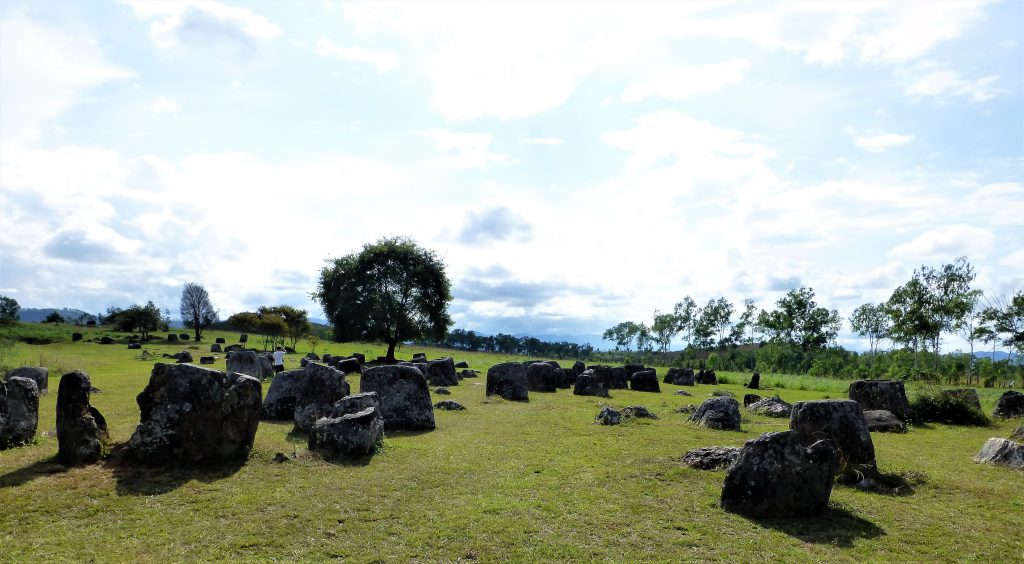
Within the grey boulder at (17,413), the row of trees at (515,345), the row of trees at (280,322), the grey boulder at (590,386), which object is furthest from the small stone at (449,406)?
the row of trees at (515,345)

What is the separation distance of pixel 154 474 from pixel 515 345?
420ft

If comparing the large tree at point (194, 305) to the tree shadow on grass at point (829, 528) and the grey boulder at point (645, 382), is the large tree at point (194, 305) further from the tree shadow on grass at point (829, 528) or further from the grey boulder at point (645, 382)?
the tree shadow on grass at point (829, 528)

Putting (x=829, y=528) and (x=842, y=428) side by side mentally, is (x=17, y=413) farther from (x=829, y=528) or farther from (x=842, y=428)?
(x=842, y=428)

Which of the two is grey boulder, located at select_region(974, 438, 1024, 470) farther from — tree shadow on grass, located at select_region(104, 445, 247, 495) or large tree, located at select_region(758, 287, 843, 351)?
large tree, located at select_region(758, 287, 843, 351)

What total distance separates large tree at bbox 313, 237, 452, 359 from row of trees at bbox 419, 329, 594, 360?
70.6m

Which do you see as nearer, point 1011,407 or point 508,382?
point 1011,407

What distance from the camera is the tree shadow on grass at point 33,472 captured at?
9750mm

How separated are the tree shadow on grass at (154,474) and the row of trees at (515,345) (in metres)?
114

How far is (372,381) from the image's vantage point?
703 inches

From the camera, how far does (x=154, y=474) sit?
10.5 meters

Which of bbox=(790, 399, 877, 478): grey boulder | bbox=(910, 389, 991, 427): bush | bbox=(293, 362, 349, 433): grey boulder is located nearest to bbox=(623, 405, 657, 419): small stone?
bbox=(790, 399, 877, 478): grey boulder

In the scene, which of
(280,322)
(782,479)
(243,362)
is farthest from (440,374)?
(280,322)

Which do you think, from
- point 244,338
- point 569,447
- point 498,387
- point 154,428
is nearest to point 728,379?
point 498,387

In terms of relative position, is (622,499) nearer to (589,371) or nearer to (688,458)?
(688,458)
